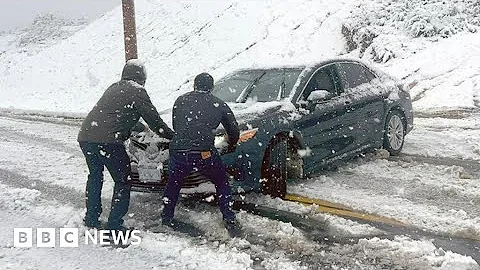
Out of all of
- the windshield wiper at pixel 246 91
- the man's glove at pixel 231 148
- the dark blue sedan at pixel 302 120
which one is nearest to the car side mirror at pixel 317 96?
the dark blue sedan at pixel 302 120

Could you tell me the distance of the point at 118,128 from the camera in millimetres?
4691

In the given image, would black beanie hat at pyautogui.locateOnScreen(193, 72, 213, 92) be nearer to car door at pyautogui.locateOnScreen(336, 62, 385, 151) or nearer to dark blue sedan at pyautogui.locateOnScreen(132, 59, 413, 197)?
dark blue sedan at pyautogui.locateOnScreen(132, 59, 413, 197)

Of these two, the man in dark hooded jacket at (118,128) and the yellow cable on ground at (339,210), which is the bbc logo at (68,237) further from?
the yellow cable on ground at (339,210)

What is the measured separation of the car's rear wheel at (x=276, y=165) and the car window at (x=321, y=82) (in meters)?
0.72

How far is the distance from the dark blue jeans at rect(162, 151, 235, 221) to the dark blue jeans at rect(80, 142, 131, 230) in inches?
16.2

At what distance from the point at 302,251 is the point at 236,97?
261 centimetres

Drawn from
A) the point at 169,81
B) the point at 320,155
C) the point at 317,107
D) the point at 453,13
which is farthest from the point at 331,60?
the point at 169,81

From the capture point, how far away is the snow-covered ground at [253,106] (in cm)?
425

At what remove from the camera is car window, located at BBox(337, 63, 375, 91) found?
22.6 feet

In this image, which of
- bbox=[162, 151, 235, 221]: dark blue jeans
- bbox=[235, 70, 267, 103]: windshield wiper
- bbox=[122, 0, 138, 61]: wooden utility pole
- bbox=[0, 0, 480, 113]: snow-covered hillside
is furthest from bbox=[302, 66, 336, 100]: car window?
bbox=[122, 0, 138, 61]: wooden utility pole

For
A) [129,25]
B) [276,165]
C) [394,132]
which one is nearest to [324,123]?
[276,165]

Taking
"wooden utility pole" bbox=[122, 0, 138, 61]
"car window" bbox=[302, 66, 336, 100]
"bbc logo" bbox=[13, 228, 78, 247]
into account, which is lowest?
"bbc logo" bbox=[13, 228, 78, 247]

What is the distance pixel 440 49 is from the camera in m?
14.2

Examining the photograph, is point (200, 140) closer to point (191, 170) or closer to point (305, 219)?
point (191, 170)
